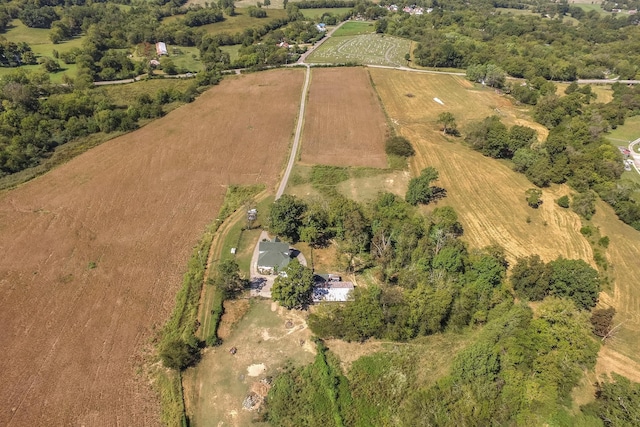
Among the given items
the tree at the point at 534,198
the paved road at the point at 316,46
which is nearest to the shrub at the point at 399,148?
the tree at the point at 534,198

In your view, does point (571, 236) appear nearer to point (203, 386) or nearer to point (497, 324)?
point (497, 324)

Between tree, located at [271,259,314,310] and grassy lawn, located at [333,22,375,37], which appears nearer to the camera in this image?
tree, located at [271,259,314,310]

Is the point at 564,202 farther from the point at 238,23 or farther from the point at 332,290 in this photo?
the point at 238,23

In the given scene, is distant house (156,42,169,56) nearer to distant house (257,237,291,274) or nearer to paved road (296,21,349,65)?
paved road (296,21,349,65)

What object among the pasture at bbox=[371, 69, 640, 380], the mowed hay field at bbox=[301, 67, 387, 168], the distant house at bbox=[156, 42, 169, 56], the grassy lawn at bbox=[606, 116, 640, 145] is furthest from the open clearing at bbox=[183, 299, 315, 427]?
the distant house at bbox=[156, 42, 169, 56]

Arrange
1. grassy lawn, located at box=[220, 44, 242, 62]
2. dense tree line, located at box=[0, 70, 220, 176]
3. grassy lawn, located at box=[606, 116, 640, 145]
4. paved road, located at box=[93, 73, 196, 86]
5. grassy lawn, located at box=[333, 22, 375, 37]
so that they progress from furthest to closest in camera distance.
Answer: grassy lawn, located at box=[333, 22, 375, 37] → grassy lawn, located at box=[220, 44, 242, 62] → paved road, located at box=[93, 73, 196, 86] → grassy lawn, located at box=[606, 116, 640, 145] → dense tree line, located at box=[0, 70, 220, 176]

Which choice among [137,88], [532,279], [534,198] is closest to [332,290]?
[532,279]
